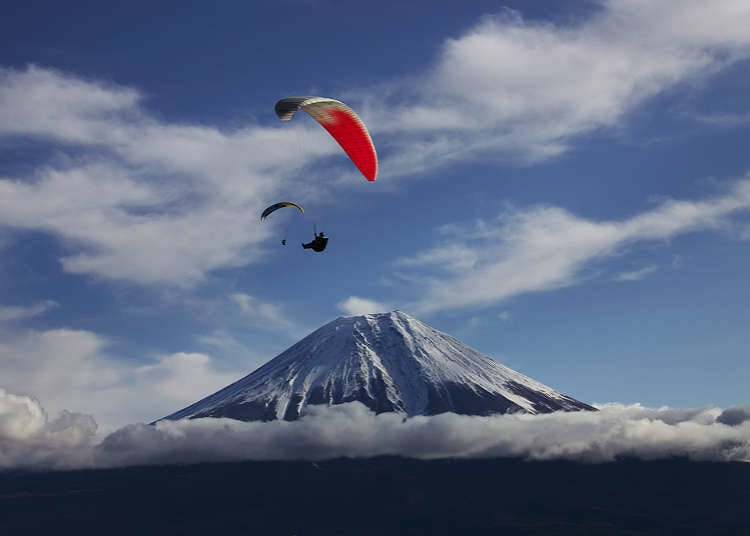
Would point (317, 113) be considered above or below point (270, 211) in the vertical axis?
above

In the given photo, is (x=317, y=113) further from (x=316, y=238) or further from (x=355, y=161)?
(x=316, y=238)

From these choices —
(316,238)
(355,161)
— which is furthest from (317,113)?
(316,238)

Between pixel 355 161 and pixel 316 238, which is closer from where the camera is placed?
pixel 316 238

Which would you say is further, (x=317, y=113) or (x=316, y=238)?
(x=317, y=113)

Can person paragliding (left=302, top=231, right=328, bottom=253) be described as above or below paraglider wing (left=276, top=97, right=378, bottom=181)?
below

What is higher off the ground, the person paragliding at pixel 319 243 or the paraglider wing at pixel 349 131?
the paraglider wing at pixel 349 131

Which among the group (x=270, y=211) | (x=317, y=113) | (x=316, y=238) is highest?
(x=317, y=113)
